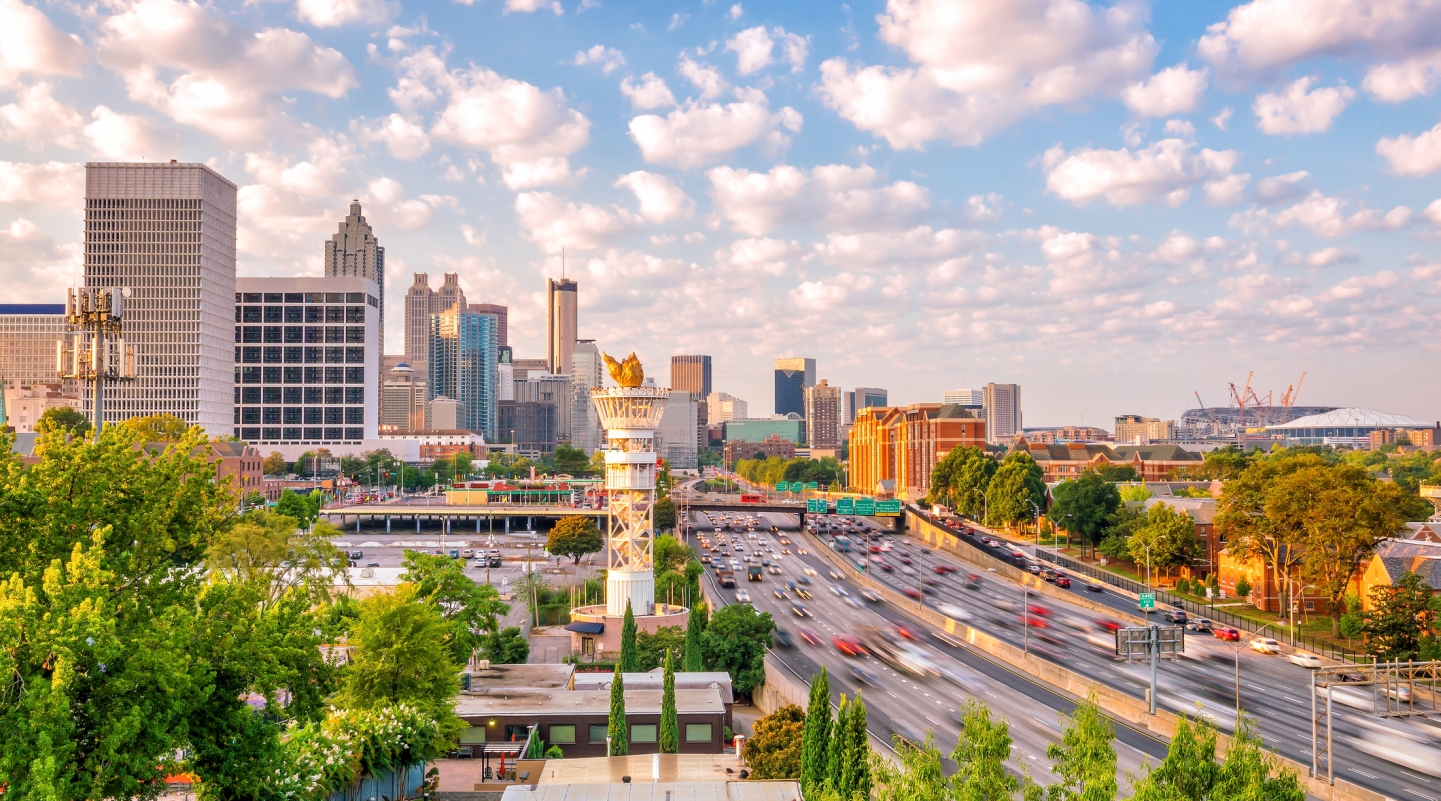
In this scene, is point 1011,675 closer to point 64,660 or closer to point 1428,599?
point 1428,599

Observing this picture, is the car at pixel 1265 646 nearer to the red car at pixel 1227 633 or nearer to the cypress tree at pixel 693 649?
the red car at pixel 1227 633

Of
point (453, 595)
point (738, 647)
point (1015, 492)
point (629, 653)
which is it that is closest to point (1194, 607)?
point (738, 647)

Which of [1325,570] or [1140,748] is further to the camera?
[1325,570]

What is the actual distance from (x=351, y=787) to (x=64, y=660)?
15.8 meters

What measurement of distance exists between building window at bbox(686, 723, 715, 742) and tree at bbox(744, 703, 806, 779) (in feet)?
6.97

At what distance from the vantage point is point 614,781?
38.8 m

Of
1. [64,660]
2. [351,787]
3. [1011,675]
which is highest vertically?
[64,660]

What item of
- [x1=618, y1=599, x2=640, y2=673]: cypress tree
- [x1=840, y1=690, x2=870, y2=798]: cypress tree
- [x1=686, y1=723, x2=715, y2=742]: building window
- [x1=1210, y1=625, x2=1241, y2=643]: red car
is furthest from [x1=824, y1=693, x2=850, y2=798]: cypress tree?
[x1=1210, y1=625, x2=1241, y2=643]: red car

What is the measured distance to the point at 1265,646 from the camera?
77.1 m

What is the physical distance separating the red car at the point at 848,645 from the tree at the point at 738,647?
34.7 feet

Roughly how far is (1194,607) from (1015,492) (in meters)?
56.2

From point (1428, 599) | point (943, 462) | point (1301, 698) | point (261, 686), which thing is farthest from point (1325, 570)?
point (943, 462)

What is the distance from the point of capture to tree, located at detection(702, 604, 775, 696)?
229ft

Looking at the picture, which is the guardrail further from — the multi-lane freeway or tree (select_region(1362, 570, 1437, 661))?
the multi-lane freeway
